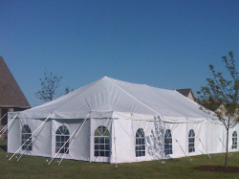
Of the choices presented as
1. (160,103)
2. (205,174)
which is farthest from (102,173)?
(160,103)

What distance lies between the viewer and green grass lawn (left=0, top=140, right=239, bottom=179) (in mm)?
10422

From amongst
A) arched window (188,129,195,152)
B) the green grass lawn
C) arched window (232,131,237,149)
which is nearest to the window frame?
the green grass lawn

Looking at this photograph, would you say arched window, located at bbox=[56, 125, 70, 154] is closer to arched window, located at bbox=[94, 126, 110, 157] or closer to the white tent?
the white tent

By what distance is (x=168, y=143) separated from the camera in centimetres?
1540

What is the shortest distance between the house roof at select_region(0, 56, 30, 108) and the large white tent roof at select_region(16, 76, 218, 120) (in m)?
11.6

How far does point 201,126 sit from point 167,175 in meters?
7.22

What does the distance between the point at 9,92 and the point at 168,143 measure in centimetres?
1711

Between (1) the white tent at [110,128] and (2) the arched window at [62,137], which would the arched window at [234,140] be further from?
A: (2) the arched window at [62,137]

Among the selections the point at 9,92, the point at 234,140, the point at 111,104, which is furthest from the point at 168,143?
the point at 9,92

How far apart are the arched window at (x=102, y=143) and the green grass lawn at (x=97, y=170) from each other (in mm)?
662

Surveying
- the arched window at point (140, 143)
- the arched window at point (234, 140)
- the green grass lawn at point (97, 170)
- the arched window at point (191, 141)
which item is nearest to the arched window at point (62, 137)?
the green grass lawn at point (97, 170)

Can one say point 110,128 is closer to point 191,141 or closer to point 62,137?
point 62,137

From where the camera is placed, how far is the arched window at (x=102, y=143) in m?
13.2

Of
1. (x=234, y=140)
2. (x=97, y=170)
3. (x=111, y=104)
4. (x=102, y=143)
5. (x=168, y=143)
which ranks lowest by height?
(x=97, y=170)
